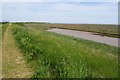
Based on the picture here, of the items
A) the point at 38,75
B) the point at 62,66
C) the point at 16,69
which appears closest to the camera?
the point at 62,66

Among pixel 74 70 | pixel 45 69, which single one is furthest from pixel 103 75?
pixel 45 69

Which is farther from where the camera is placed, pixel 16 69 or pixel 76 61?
pixel 16 69

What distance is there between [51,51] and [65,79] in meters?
2.88

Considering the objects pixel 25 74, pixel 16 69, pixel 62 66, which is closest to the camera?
pixel 62 66

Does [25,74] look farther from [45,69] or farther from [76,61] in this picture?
[76,61]

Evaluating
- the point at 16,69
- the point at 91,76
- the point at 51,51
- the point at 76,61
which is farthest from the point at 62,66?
the point at 16,69

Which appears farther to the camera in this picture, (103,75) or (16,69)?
(16,69)

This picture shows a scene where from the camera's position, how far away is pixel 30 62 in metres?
10.8

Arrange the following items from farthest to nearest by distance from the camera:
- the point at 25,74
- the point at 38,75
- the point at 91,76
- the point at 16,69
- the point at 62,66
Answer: the point at 16,69 → the point at 25,74 → the point at 38,75 → the point at 62,66 → the point at 91,76

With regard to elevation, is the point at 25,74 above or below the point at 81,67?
below

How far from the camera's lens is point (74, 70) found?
678 cm

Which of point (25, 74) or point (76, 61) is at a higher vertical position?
point (76, 61)

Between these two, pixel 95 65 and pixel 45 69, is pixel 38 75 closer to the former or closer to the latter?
pixel 45 69

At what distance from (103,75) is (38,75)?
6.85 feet
